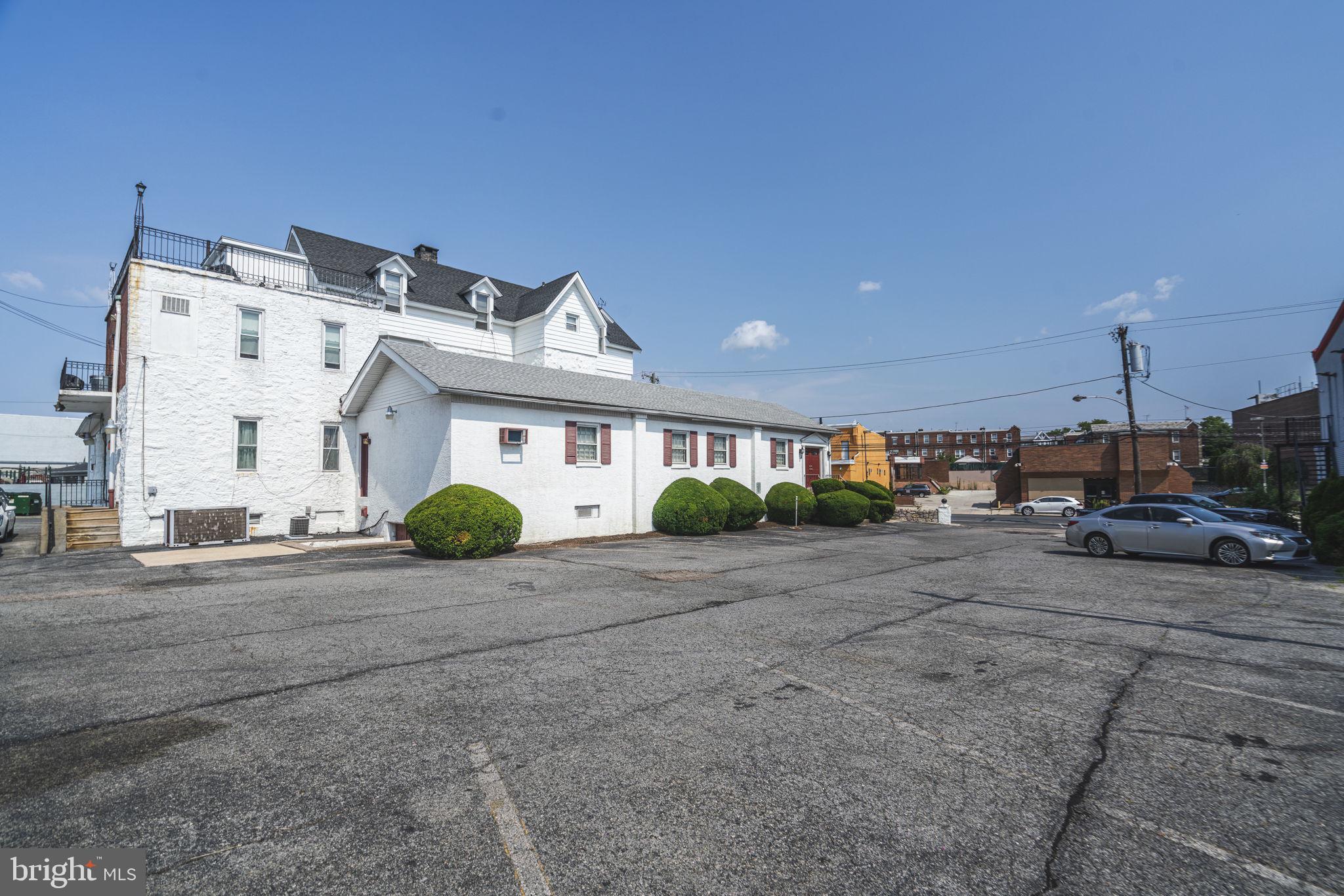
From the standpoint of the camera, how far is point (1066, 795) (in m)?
3.77

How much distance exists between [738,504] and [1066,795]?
64.3 feet

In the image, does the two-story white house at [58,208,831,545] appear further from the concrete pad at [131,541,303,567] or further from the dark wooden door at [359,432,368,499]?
the concrete pad at [131,541,303,567]

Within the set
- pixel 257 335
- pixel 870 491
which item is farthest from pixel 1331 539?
pixel 257 335

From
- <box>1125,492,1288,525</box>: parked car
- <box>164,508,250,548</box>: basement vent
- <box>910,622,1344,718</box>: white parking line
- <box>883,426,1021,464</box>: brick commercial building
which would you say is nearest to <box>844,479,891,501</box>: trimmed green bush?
<box>1125,492,1288,525</box>: parked car

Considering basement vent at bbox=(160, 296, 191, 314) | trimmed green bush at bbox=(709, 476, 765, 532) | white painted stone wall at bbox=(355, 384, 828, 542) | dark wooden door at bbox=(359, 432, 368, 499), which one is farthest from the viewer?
trimmed green bush at bbox=(709, 476, 765, 532)

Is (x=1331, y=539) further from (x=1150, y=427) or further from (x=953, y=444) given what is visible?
(x=953, y=444)

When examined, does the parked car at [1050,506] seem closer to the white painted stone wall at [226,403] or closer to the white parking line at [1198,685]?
the white parking line at [1198,685]

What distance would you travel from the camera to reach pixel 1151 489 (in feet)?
151

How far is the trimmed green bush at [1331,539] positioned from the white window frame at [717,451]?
671 inches

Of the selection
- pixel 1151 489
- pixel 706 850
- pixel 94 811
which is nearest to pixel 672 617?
pixel 706 850

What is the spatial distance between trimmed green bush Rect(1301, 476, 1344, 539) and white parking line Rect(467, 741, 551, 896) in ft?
65.8

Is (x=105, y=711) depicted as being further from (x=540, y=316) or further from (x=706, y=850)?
(x=540, y=316)

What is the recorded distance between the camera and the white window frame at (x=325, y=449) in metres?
20.9

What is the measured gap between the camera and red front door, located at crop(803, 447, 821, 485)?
98.9 feet
